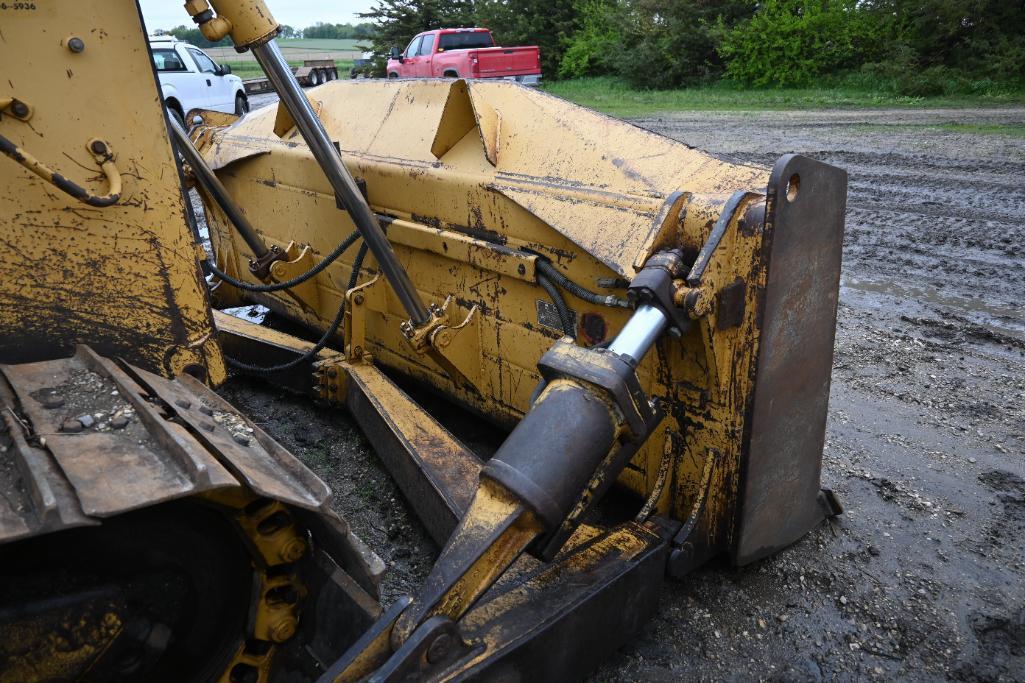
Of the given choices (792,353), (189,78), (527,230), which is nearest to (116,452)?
(527,230)

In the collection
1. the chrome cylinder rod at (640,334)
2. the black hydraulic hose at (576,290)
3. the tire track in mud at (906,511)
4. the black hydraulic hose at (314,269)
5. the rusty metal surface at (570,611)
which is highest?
the chrome cylinder rod at (640,334)

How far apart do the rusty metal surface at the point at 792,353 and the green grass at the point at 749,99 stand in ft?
37.8

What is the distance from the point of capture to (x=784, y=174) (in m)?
2.00

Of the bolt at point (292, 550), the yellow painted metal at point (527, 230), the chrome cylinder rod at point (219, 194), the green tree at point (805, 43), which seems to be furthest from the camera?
the green tree at point (805, 43)

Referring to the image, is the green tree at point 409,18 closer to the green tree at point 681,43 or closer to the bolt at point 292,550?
the green tree at point 681,43

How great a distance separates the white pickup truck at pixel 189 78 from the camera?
45.4ft

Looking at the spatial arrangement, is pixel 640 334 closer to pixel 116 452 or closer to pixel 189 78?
pixel 116 452

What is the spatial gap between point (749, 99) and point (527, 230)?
14.6m

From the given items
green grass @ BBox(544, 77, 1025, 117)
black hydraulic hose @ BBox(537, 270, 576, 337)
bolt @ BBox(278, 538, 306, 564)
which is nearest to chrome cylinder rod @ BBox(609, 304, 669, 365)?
black hydraulic hose @ BBox(537, 270, 576, 337)

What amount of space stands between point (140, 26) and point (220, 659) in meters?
1.51

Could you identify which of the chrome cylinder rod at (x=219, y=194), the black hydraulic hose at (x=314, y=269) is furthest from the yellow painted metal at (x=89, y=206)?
the chrome cylinder rod at (x=219, y=194)

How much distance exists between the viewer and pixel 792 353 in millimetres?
2271

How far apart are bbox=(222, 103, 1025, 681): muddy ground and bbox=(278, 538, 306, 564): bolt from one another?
87 cm

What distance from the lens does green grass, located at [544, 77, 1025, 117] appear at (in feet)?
43.7
